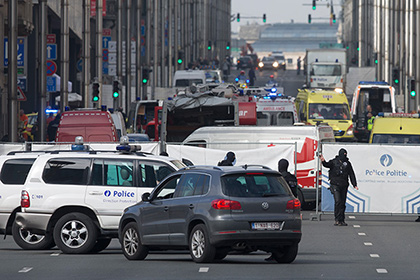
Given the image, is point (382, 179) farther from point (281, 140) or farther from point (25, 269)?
point (25, 269)

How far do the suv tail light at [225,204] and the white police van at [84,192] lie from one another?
2637 mm

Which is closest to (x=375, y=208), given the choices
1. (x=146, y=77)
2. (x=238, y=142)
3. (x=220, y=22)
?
(x=238, y=142)

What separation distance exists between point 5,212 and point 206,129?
9.99 metres

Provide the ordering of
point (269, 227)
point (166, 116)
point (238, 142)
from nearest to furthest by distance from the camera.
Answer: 1. point (269, 227)
2. point (238, 142)
3. point (166, 116)

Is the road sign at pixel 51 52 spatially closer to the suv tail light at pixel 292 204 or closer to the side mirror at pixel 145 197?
the side mirror at pixel 145 197

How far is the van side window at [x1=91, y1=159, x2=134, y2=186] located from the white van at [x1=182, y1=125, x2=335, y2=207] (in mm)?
7794

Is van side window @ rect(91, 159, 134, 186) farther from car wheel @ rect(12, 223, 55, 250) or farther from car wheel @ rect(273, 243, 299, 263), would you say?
car wheel @ rect(273, 243, 299, 263)

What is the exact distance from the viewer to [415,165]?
966 inches

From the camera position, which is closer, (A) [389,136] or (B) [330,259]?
(B) [330,259]

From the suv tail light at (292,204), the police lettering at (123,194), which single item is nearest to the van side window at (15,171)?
the police lettering at (123,194)

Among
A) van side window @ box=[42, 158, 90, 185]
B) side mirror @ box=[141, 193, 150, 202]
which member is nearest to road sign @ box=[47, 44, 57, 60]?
van side window @ box=[42, 158, 90, 185]

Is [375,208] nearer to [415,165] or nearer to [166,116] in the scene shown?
[415,165]

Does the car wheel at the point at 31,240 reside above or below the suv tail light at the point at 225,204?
below

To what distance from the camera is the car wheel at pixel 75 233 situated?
1784 cm
